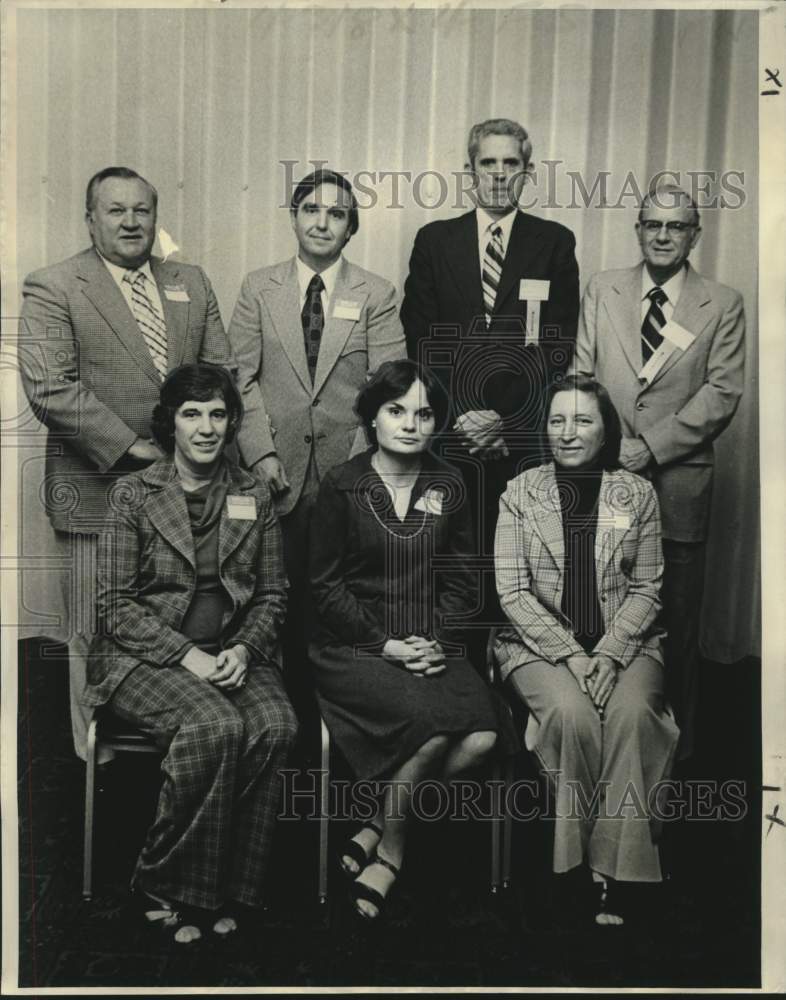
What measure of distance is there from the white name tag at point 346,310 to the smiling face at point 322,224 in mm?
118

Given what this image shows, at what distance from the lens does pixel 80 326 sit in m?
3.05

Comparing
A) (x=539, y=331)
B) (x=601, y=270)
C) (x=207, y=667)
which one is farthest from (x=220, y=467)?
(x=601, y=270)

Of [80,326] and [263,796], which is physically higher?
[80,326]

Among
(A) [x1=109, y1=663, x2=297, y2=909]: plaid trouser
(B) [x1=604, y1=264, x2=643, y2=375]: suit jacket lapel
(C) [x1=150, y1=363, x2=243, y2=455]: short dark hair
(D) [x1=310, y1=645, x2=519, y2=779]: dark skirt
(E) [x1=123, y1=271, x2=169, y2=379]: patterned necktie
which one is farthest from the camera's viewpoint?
(B) [x1=604, y1=264, x2=643, y2=375]: suit jacket lapel

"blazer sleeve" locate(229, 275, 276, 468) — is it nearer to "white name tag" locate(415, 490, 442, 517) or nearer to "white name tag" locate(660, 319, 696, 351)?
"white name tag" locate(415, 490, 442, 517)

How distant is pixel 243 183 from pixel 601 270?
110 centimetres

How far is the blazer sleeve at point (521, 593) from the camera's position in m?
3.03

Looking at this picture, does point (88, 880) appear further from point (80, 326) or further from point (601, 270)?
point (601, 270)

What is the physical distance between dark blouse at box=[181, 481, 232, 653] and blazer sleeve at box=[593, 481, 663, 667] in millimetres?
1104

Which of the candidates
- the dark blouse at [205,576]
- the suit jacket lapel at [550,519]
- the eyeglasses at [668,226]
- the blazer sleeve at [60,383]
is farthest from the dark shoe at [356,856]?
the eyeglasses at [668,226]

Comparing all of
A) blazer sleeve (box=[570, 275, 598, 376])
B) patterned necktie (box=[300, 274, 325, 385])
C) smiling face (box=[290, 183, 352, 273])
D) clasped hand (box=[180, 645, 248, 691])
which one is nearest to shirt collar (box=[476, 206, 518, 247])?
blazer sleeve (box=[570, 275, 598, 376])

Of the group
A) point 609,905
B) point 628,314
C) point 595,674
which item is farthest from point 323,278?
point 609,905

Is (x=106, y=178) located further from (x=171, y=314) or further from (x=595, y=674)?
(x=595, y=674)

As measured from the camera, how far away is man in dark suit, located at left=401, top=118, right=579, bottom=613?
10.1 feet
